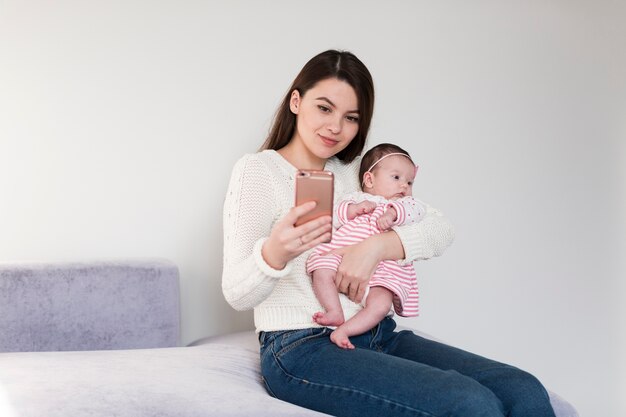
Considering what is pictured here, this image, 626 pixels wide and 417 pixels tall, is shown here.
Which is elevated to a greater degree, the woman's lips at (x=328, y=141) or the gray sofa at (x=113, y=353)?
the woman's lips at (x=328, y=141)

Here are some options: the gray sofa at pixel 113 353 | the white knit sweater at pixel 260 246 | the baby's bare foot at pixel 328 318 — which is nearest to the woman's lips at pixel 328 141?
the white knit sweater at pixel 260 246

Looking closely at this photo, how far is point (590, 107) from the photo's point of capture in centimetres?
366

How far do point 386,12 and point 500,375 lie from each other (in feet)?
5.90

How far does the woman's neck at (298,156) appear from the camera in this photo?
2352mm

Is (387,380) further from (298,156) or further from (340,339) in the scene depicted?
(298,156)

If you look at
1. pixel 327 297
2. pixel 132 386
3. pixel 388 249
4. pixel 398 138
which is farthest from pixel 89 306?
pixel 398 138

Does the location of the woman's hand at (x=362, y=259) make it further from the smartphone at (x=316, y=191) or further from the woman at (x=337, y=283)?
the smartphone at (x=316, y=191)

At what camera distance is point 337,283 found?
213cm

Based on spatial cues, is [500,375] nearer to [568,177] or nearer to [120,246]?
[120,246]

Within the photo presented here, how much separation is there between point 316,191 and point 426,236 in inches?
23.1

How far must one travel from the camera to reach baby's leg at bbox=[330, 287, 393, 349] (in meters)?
2.01

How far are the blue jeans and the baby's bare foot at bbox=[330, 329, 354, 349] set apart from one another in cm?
2

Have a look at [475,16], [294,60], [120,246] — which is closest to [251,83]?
[294,60]

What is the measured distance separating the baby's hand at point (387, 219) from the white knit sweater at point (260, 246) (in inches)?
1.3
